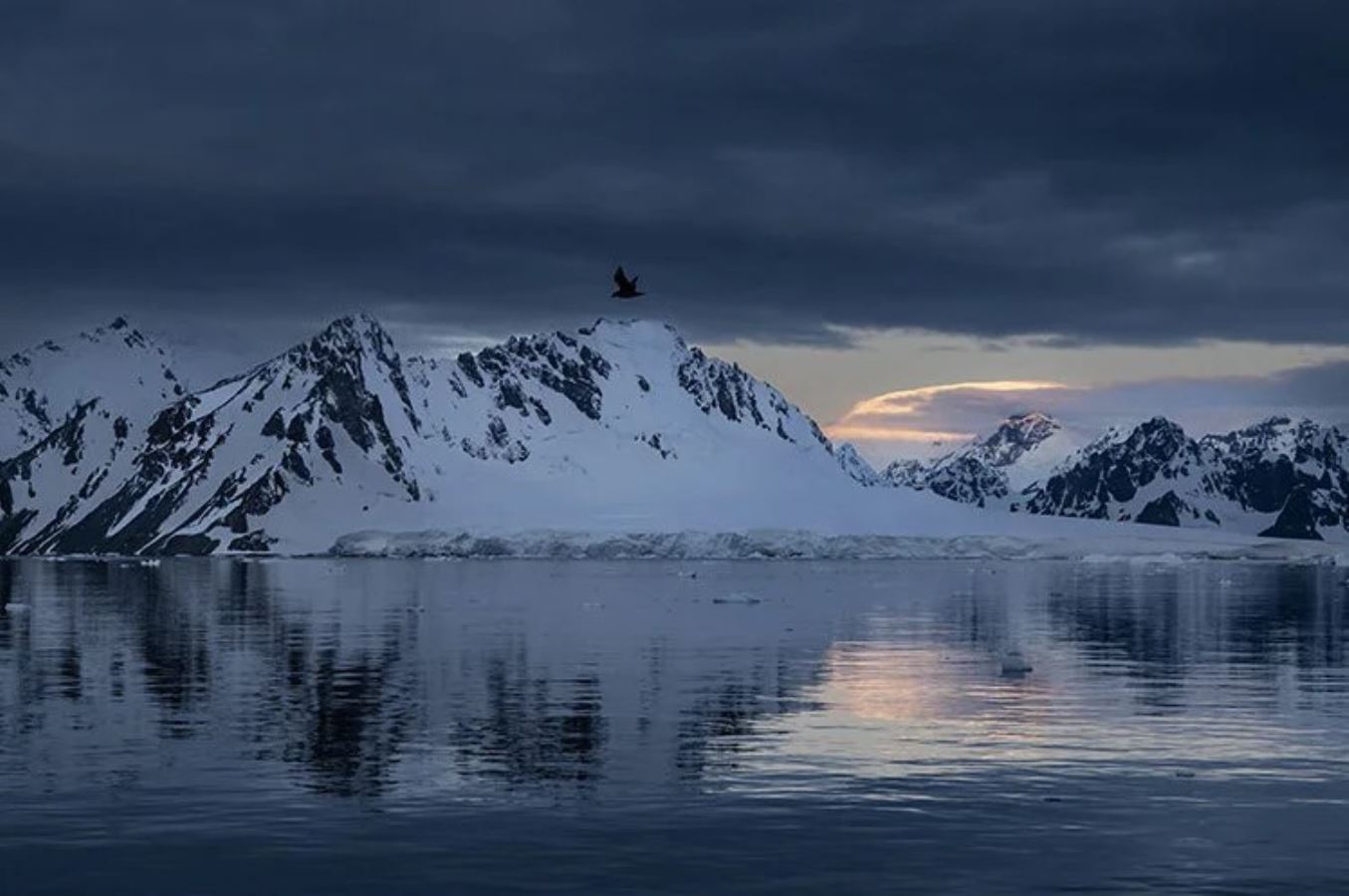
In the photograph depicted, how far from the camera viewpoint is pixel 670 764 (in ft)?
127

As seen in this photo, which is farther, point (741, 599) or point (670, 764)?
point (741, 599)

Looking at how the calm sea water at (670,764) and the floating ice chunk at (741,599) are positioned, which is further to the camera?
the floating ice chunk at (741,599)

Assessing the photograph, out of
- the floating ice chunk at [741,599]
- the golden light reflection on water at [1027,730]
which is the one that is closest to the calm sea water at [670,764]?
the golden light reflection on water at [1027,730]

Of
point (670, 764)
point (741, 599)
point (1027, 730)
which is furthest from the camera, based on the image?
point (741, 599)

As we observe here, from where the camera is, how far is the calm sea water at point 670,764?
91.7 feet

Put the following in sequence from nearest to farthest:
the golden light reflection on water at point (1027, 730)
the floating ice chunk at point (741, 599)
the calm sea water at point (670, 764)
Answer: the calm sea water at point (670, 764) < the golden light reflection on water at point (1027, 730) < the floating ice chunk at point (741, 599)

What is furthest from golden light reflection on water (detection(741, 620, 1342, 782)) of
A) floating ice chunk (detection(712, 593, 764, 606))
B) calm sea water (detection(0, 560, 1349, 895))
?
floating ice chunk (detection(712, 593, 764, 606))

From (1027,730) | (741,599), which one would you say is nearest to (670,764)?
(1027,730)

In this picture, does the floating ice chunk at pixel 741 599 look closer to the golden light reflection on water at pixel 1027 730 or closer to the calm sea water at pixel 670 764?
the calm sea water at pixel 670 764

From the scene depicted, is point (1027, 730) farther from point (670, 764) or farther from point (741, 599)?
point (741, 599)

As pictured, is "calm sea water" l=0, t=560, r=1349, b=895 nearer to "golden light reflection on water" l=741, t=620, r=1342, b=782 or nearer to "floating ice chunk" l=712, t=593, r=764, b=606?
"golden light reflection on water" l=741, t=620, r=1342, b=782

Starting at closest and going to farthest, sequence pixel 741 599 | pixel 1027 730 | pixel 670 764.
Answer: pixel 670 764
pixel 1027 730
pixel 741 599

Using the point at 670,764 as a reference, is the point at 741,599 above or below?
above

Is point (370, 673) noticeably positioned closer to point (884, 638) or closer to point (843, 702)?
point (843, 702)
